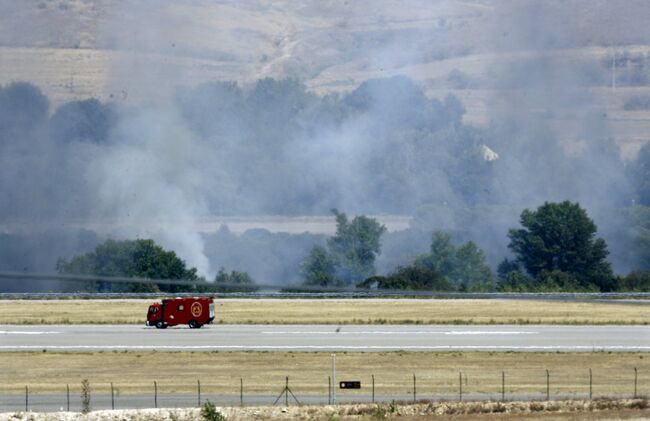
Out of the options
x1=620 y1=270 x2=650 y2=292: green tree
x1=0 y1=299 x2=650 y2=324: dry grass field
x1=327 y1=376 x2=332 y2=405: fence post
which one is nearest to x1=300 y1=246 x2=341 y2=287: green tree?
x1=620 y1=270 x2=650 y2=292: green tree

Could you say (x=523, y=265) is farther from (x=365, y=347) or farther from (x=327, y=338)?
(x=365, y=347)

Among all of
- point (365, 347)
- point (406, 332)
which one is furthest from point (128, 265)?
point (365, 347)

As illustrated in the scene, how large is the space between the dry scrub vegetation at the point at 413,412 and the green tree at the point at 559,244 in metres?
90.4

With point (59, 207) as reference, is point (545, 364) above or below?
below

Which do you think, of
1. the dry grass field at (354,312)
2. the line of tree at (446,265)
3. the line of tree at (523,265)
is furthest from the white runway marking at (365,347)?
the line of tree at (523,265)

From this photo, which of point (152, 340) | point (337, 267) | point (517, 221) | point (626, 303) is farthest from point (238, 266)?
point (152, 340)

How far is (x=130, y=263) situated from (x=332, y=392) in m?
85.4

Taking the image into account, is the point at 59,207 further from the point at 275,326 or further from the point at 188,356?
the point at 188,356

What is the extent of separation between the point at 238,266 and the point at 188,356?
3686 inches

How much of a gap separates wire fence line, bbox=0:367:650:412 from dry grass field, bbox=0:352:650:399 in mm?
76

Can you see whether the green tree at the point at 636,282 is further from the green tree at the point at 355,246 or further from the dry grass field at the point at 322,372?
the dry grass field at the point at 322,372

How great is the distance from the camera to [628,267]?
582 feet

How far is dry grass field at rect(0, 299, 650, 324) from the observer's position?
4176 inches

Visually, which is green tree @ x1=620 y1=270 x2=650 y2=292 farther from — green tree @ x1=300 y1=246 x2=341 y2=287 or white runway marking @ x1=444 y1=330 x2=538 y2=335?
white runway marking @ x1=444 y1=330 x2=538 y2=335
